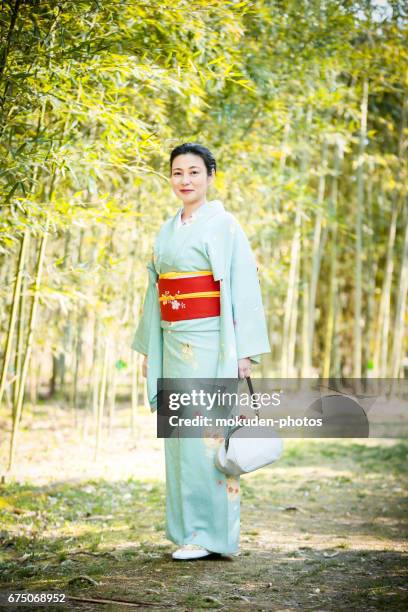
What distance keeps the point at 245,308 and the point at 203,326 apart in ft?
0.58

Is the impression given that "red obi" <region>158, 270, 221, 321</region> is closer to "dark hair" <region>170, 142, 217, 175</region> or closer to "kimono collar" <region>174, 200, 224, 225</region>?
"kimono collar" <region>174, 200, 224, 225</region>

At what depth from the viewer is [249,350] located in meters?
2.90

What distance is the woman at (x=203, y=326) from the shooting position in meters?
2.89

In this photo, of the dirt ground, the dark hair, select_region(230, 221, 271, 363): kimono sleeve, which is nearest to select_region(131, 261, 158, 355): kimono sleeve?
select_region(230, 221, 271, 363): kimono sleeve

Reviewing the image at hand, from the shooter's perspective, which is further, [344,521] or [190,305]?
[344,521]

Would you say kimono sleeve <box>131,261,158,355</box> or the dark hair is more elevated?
the dark hair

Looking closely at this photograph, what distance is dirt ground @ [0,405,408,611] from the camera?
8.09 feet

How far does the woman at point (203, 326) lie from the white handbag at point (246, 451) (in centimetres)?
10

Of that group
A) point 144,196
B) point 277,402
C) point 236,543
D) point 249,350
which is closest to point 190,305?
point 249,350

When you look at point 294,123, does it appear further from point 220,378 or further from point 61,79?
point 220,378

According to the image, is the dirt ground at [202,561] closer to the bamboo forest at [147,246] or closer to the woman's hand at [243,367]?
the bamboo forest at [147,246]

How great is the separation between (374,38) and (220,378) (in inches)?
143

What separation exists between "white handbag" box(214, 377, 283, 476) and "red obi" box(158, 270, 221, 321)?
0.43 meters

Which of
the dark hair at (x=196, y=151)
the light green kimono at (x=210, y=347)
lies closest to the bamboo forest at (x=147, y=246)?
the light green kimono at (x=210, y=347)
